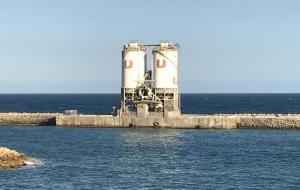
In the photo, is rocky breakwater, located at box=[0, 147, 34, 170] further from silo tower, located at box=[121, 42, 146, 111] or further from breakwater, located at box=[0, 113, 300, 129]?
silo tower, located at box=[121, 42, 146, 111]

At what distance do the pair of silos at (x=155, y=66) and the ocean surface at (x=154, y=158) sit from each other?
8.52 metres

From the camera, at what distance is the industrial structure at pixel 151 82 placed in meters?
97.4

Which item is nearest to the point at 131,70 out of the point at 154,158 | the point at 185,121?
the point at 185,121

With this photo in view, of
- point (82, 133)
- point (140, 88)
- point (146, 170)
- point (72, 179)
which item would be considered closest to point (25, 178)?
point (72, 179)

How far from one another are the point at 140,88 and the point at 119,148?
79.6 feet

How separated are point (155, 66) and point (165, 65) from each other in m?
1.68

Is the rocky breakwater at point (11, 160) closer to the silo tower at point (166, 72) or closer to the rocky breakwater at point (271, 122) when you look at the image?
the silo tower at point (166, 72)

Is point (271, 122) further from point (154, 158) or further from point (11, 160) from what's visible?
point (11, 160)

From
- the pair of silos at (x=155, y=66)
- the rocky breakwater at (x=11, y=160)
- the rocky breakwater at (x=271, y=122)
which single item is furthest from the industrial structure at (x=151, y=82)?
the rocky breakwater at (x=11, y=160)

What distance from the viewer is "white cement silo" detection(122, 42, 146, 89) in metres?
99.9

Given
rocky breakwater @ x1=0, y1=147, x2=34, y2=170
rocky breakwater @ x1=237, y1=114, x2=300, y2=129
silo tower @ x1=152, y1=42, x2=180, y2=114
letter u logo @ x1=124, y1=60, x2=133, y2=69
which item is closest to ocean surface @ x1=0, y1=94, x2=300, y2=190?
rocky breakwater @ x1=0, y1=147, x2=34, y2=170

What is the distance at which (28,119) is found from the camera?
108 m

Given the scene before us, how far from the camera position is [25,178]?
5497 centimetres

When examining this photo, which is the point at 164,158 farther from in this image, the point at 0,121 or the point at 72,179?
the point at 0,121
